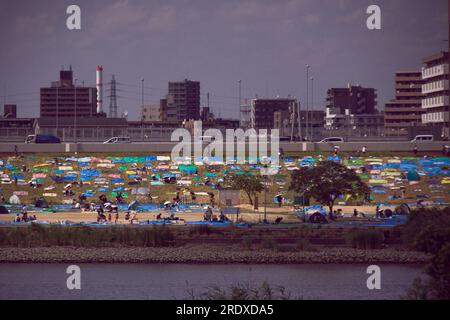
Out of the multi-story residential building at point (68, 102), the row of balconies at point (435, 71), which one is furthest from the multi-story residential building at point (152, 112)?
the row of balconies at point (435, 71)

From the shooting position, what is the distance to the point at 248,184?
7031 cm

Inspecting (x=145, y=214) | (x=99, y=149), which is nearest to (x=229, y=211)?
(x=145, y=214)

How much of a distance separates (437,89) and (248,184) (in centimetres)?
5411

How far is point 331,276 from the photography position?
5000 centimetres

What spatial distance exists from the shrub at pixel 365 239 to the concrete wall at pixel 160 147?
29.5 metres

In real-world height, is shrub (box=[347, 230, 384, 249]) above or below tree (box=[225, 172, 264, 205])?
below

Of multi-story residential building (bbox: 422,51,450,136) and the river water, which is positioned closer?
the river water

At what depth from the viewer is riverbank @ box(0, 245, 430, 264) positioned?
5366cm

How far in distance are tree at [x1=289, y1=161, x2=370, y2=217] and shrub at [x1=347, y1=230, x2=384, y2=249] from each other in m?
7.59

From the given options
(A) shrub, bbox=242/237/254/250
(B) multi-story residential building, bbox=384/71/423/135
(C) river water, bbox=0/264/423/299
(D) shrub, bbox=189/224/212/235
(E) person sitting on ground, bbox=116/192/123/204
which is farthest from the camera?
(B) multi-story residential building, bbox=384/71/423/135

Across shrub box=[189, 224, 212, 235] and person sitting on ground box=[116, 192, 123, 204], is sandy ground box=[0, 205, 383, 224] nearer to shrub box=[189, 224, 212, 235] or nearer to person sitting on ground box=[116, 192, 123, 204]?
shrub box=[189, 224, 212, 235]

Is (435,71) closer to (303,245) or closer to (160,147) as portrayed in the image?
(160,147)

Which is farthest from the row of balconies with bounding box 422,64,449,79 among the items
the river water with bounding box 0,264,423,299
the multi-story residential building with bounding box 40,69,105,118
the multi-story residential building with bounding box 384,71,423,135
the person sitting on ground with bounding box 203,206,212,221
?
the multi-story residential building with bounding box 40,69,105,118
